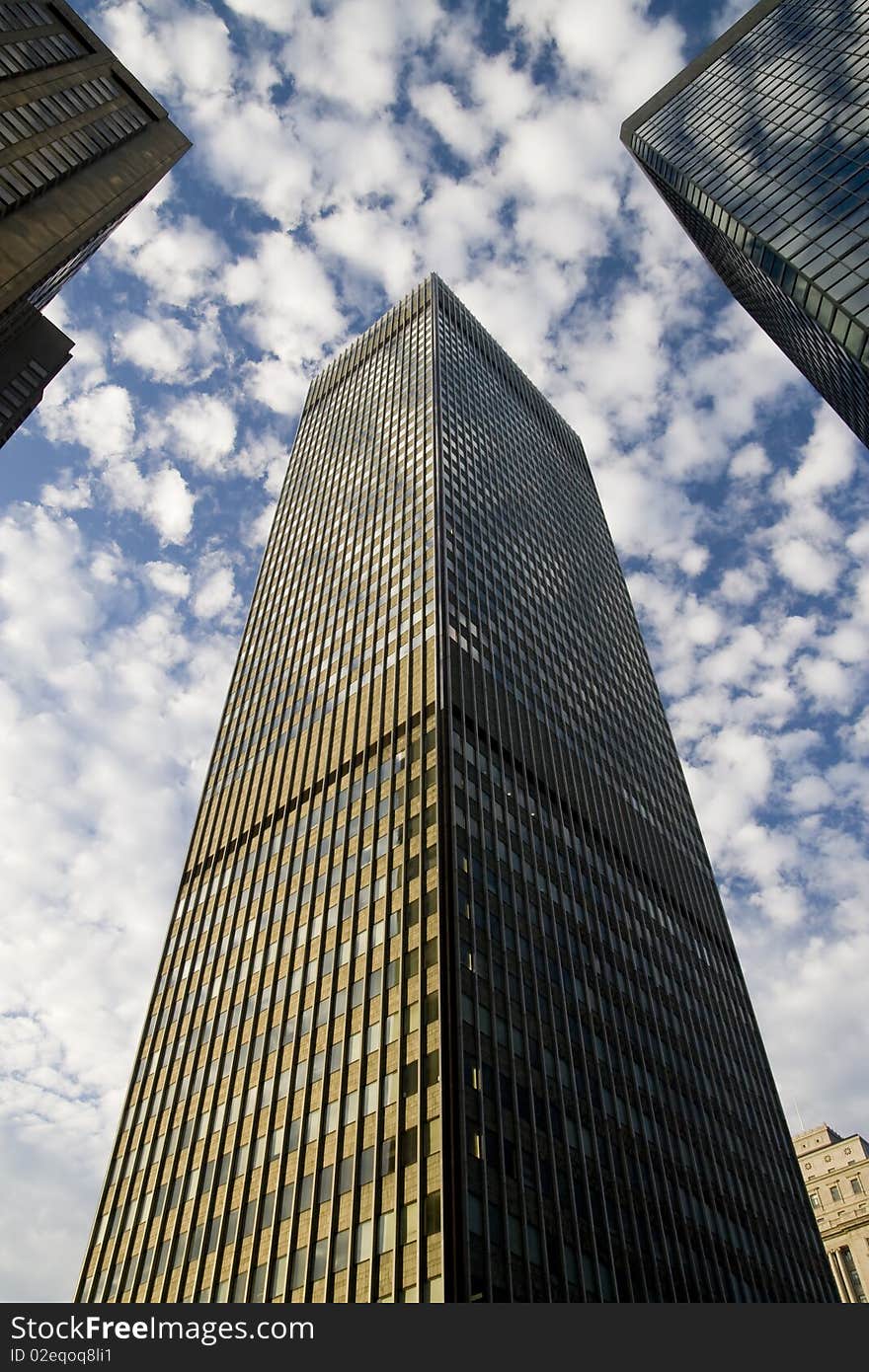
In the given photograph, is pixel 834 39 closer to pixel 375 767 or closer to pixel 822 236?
pixel 822 236

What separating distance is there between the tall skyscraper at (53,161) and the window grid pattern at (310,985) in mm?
36351

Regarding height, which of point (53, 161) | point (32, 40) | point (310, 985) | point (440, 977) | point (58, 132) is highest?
point (32, 40)

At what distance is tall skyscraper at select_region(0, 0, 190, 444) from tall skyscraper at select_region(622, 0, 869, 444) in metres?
50.5

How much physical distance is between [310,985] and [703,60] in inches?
4178

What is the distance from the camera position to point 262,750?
268 ft

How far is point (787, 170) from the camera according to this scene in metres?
67.6

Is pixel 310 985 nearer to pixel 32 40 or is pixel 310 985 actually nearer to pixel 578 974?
pixel 578 974

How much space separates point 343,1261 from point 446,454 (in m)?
76.3

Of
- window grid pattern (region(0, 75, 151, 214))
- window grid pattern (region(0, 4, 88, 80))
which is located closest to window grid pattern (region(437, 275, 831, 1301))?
window grid pattern (region(0, 75, 151, 214))

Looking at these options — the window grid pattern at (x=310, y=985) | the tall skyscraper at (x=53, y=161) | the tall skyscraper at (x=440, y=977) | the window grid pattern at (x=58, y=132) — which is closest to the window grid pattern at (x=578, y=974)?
the tall skyscraper at (x=440, y=977)

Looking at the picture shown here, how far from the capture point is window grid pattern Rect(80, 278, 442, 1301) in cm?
4500

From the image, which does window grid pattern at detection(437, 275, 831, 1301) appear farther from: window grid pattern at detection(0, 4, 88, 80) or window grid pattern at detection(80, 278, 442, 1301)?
window grid pattern at detection(0, 4, 88, 80)

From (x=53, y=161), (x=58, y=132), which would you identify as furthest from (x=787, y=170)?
(x=58, y=132)

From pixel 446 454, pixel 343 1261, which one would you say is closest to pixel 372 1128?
pixel 343 1261
